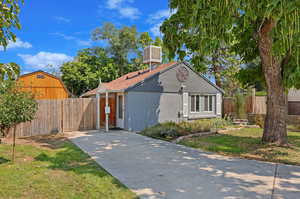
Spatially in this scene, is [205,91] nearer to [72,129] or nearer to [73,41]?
[72,129]

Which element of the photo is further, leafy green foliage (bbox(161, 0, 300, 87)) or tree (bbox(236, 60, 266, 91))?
tree (bbox(236, 60, 266, 91))

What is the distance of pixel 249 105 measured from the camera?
16.0 meters

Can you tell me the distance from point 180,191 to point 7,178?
358 cm

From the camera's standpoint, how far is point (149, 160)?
18.6ft

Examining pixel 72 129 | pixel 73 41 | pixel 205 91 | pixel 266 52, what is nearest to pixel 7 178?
pixel 72 129

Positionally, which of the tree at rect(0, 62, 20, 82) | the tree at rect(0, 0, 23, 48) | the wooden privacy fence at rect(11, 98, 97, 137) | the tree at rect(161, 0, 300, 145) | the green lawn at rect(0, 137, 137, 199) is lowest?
the green lawn at rect(0, 137, 137, 199)

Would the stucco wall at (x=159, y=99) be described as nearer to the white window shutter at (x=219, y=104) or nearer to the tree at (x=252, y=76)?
the white window shutter at (x=219, y=104)

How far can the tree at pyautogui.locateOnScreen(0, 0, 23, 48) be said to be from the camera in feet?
7.02

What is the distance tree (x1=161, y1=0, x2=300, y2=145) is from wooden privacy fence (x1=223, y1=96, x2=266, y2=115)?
7884 millimetres

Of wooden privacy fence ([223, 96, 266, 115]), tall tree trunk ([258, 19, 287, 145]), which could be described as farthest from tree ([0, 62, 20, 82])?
wooden privacy fence ([223, 96, 266, 115])

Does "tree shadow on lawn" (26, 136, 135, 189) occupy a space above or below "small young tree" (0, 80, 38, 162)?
below

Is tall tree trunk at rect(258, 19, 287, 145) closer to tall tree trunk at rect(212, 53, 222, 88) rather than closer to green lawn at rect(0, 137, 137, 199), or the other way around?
green lawn at rect(0, 137, 137, 199)

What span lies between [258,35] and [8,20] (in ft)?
24.0

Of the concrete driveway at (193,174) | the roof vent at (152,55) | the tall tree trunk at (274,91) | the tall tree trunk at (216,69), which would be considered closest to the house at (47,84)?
the roof vent at (152,55)
